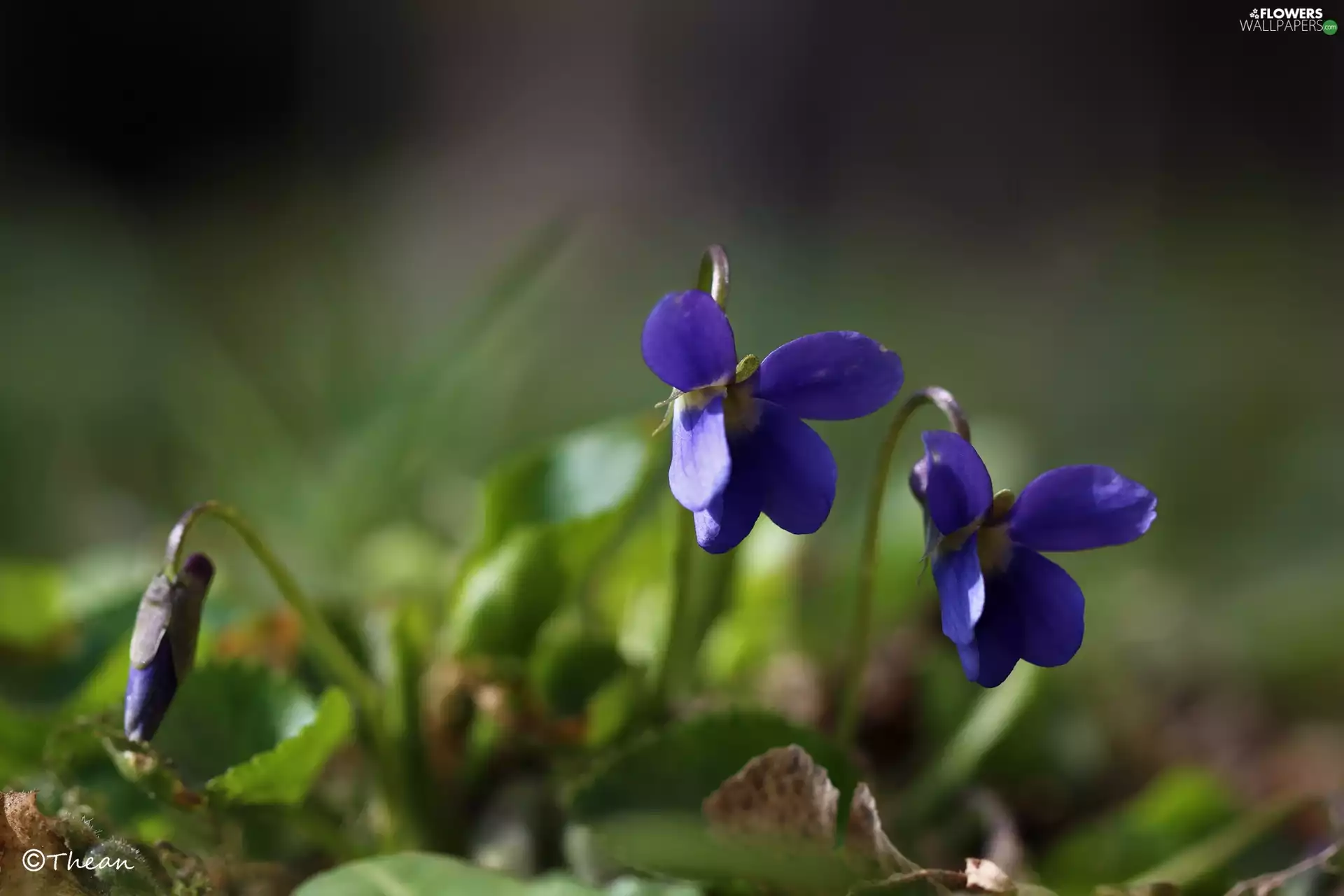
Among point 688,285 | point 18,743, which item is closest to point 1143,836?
point 18,743

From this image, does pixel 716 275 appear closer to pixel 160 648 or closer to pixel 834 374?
pixel 834 374

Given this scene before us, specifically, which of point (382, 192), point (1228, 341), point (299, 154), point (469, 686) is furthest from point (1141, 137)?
point (469, 686)

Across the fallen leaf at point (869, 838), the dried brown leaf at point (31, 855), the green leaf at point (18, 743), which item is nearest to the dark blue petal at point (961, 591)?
the fallen leaf at point (869, 838)

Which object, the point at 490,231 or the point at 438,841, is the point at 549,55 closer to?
the point at 490,231

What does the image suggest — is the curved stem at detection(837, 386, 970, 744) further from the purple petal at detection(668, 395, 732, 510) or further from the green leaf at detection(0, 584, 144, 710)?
the green leaf at detection(0, 584, 144, 710)

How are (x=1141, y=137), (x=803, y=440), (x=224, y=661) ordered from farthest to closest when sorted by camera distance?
(x=1141, y=137)
(x=224, y=661)
(x=803, y=440)

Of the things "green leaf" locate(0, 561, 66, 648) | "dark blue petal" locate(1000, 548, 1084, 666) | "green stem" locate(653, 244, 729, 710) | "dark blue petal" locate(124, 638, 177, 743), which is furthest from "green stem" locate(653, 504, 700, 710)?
"green leaf" locate(0, 561, 66, 648)
